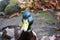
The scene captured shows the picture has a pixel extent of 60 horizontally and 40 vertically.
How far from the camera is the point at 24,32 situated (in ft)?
5.32

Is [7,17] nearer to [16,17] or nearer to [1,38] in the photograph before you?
[16,17]

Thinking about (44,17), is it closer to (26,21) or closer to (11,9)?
(11,9)

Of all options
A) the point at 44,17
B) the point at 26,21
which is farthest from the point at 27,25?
the point at 44,17

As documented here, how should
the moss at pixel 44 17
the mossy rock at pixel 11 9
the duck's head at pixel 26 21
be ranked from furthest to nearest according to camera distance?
1. the mossy rock at pixel 11 9
2. the moss at pixel 44 17
3. the duck's head at pixel 26 21

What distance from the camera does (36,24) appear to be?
10.0 ft

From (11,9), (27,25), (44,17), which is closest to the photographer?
(27,25)

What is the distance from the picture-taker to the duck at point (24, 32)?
1566 millimetres

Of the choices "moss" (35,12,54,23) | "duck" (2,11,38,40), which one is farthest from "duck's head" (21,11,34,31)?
"moss" (35,12,54,23)

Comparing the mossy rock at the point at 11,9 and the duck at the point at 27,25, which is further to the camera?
the mossy rock at the point at 11,9

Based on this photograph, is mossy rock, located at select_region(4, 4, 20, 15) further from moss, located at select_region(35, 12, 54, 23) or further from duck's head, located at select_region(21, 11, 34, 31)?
duck's head, located at select_region(21, 11, 34, 31)

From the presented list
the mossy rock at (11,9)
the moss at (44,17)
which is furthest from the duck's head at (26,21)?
the mossy rock at (11,9)

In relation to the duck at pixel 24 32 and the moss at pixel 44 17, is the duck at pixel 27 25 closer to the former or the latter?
the duck at pixel 24 32

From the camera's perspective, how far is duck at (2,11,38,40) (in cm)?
157

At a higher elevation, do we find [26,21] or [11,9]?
[26,21]
